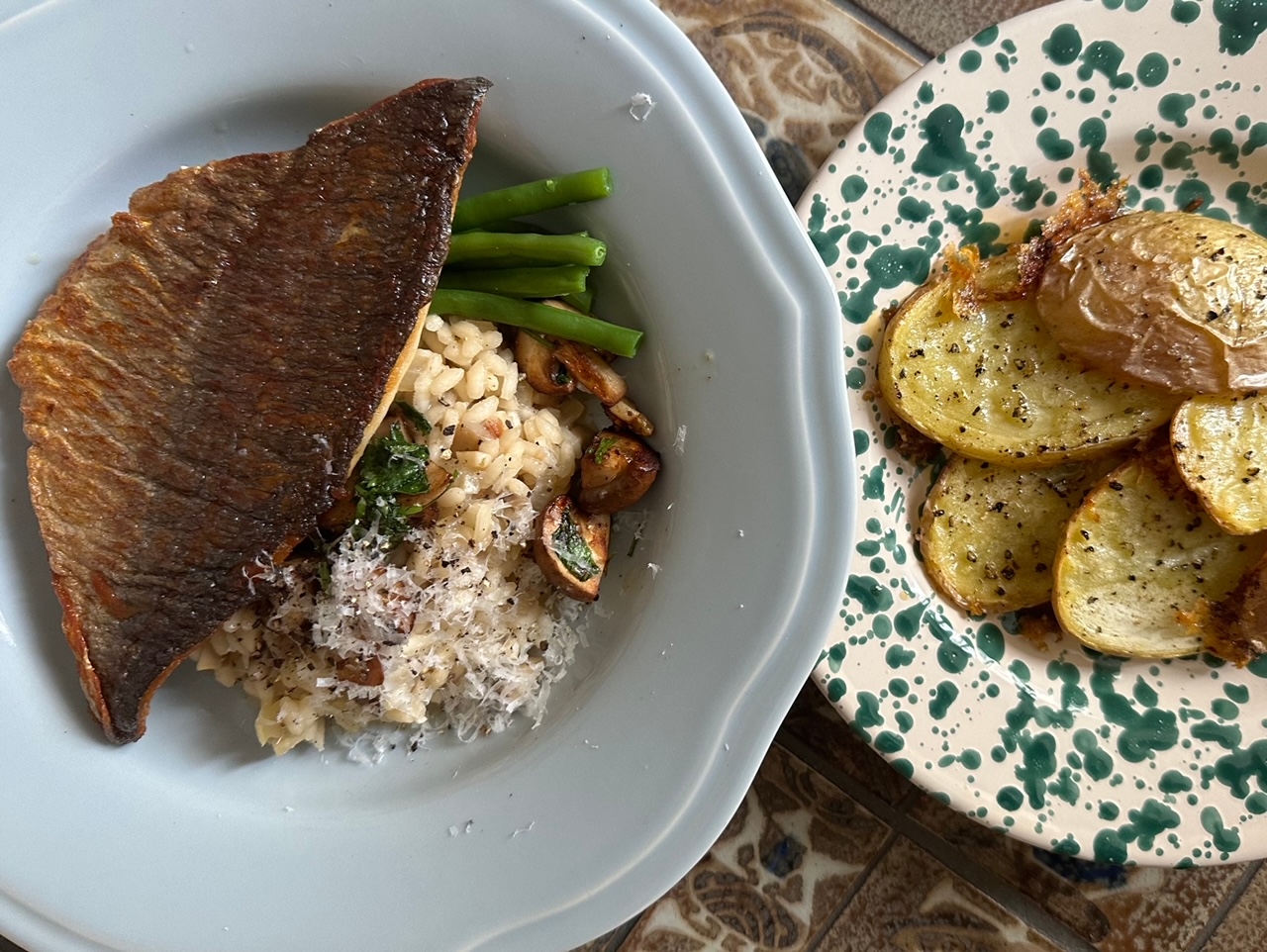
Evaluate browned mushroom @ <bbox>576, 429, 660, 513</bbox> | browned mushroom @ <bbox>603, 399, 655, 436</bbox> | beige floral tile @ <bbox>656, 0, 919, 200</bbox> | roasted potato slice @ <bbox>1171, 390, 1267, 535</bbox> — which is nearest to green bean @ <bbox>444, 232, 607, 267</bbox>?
browned mushroom @ <bbox>603, 399, 655, 436</bbox>

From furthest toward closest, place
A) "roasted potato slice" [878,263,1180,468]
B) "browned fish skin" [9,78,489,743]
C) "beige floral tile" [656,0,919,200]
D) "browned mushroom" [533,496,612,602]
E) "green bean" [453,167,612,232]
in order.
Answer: "beige floral tile" [656,0,919,200] < "roasted potato slice" [878,263,1180,468] < "browned mushroom" [533,496,612,602] < "green bean" [453,167,612,232] < "browned fish skin" [9,78,489,743]

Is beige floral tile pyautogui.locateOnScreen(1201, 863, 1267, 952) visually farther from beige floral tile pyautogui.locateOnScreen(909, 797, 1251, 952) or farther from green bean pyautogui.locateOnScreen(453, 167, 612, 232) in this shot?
green bean pyautogui.locateOnScreen(453, 167, 612, 232)

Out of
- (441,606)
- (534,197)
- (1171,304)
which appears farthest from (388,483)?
(1171,304)

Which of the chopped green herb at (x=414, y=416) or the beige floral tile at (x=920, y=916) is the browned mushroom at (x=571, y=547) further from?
the beige floral tile at (x=920, y=916)

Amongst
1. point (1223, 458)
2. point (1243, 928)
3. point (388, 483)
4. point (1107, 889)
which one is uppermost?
point (388, 483)

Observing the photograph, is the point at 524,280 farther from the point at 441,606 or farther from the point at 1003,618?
the point at 1003,618

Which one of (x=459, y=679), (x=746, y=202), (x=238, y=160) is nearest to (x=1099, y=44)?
(x=746, y=202)

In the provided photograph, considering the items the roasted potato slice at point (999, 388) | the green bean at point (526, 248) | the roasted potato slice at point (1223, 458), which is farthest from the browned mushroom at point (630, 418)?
the roasted potato slice at point (1223, 458)
